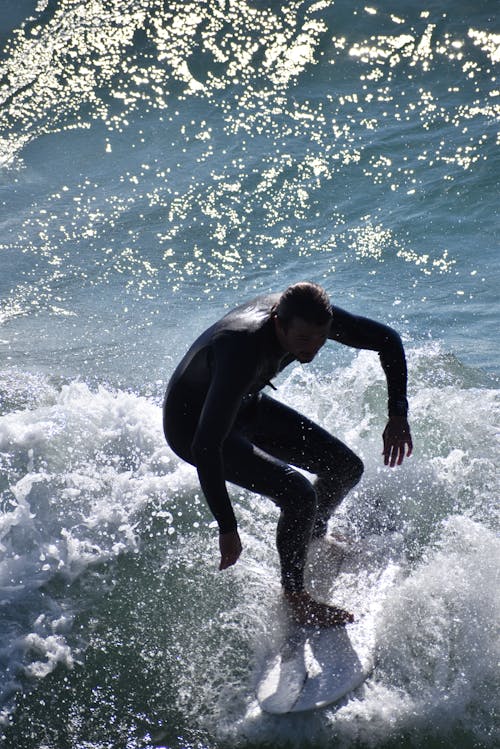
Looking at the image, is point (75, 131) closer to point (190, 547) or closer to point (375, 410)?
point (375, 410)

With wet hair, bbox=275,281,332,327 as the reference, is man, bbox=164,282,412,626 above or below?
below

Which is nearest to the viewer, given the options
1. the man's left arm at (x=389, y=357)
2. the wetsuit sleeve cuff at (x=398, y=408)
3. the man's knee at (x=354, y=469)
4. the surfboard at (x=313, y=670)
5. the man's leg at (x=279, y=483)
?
the surfboard at (x=313, y=670)

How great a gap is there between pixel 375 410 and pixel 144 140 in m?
7.73

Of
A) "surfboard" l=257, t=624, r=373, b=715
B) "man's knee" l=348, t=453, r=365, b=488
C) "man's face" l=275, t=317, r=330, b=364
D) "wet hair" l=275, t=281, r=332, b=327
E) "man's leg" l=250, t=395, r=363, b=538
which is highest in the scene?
"wet hair" l=275, t=281, r=332, b=327

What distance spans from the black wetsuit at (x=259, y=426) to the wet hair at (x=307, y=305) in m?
0.20

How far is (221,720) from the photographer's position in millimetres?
3963


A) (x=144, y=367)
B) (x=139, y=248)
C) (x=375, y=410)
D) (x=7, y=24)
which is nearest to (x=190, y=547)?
(x=375, y=410)

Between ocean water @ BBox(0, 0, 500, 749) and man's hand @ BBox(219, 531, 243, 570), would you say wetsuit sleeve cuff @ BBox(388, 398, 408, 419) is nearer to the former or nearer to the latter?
ocean water @ BBox(0, 0, 500, 749)

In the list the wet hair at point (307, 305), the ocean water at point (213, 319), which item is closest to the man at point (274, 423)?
the wet hair at point (307, 305)

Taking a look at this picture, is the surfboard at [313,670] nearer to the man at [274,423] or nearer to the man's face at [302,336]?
the man at [274,423]

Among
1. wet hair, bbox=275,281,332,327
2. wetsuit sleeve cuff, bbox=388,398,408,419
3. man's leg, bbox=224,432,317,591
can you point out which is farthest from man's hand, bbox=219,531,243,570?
wetsuit sleeve cuff, bbox=388,398,408,419

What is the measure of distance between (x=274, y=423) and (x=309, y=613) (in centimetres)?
104

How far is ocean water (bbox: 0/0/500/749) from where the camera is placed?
4.21 metres

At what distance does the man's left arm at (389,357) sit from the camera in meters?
4.46
